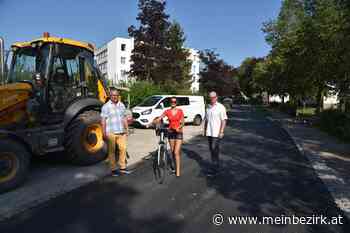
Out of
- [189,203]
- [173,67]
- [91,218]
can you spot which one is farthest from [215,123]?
[173,67]

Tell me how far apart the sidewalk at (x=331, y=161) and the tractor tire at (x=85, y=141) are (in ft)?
17.6

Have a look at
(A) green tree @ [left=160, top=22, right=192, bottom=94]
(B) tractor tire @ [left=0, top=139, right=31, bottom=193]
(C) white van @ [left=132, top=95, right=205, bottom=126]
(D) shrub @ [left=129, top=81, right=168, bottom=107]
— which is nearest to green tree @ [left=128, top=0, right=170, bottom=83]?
(A) green tree @ [left=160, top=22, right=192, bottom=94]

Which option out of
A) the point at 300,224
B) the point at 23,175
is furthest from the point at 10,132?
the point at 300,224

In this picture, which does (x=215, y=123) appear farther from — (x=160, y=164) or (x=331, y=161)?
(x=331, y=161)

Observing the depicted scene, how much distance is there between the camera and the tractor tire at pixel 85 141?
6406 mm

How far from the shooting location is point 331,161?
7648 mm

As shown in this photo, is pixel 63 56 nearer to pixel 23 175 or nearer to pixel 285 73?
pixel 23 175

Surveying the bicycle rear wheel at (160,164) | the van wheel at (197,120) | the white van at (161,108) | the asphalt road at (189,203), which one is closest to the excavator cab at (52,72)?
the asphalt road at (189,203)

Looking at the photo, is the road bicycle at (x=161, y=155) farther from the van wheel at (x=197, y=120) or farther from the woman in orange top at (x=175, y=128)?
the van wheel at (x=197, y=120)

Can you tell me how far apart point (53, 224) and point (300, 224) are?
11.9 ft

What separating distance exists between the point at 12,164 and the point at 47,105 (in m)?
1.53

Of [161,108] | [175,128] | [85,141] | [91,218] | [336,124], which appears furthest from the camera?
[161,108]

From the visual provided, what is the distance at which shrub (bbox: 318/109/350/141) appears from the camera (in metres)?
11.2

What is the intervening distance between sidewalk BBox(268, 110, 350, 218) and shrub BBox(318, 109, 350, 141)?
39 centimetres
